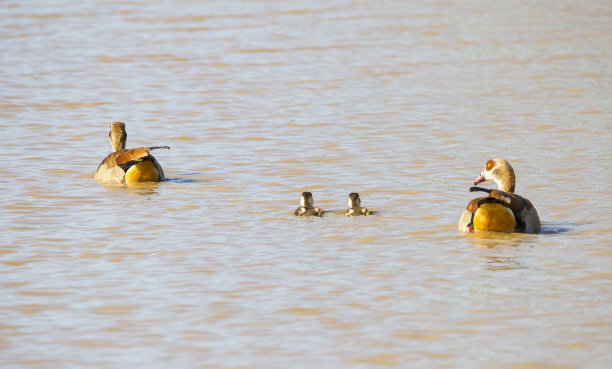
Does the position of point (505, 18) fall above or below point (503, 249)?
above

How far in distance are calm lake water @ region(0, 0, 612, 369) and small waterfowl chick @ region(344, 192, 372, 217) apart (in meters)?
0.18

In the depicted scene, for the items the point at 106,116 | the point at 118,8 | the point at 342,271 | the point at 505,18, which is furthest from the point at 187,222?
the point at 118,8

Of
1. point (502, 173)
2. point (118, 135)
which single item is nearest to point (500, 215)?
point (502, 173)

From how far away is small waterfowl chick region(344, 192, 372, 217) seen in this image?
1214cm

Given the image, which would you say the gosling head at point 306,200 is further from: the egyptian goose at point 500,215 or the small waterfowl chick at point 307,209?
the egyptian goose at point 500,215

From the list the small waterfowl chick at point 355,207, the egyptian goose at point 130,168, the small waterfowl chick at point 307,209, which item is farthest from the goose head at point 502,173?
the egyptian goose at point 130,168

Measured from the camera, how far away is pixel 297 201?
1319cm

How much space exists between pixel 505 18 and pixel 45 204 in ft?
69.5

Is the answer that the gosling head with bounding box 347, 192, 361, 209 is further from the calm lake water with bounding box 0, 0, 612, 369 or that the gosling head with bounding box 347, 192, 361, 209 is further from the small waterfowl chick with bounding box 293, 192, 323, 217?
the small waterfowl chick with bounding box 293, 192, 323, 217

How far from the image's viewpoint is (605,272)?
9805 mm

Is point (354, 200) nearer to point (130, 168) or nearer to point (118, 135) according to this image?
point (130, 168)

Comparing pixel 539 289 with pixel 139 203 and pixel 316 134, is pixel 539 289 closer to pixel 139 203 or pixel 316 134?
pixel 139 203

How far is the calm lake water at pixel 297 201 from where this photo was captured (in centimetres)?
825

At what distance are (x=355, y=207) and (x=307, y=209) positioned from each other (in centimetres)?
51
